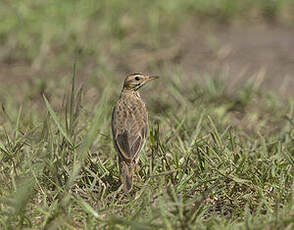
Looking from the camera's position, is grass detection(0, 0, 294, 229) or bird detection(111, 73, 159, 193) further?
bird detection(111, 73, 159, 193)

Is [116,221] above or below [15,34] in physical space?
above

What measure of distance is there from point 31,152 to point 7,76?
372cm

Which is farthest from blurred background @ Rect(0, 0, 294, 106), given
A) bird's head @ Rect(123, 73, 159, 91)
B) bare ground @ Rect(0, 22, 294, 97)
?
bird's head @ Rect(123, 73, 159, 91)

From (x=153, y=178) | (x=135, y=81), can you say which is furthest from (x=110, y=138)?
(x=153, y=178)

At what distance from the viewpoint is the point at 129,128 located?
5.61 metres

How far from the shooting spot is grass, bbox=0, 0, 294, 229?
4.44 metres

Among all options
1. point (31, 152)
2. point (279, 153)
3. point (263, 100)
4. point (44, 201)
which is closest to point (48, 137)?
point (31, 152)

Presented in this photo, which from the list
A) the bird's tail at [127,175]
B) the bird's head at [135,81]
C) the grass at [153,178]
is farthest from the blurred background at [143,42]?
the bird's tail at [127,175]

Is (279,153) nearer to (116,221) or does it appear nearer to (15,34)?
(116,221)

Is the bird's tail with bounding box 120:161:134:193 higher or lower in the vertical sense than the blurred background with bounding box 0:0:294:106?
higher

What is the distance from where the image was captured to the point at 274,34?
10.7 meters

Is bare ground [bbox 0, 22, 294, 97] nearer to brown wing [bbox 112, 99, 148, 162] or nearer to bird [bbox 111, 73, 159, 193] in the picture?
bird [bbox 111, 73, 159, 193]

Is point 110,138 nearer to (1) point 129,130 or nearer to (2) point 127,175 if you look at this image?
(1) point 129,130

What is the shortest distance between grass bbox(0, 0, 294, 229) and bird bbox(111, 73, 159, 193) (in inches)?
5.2
